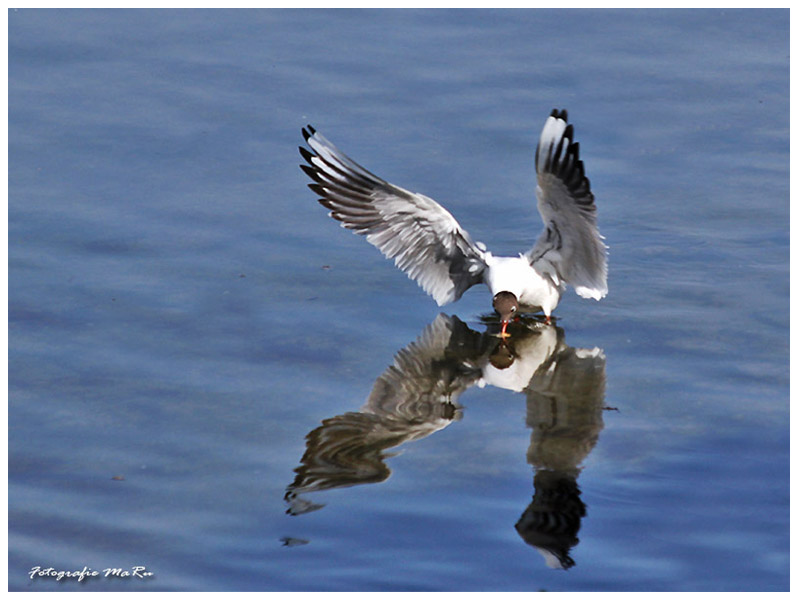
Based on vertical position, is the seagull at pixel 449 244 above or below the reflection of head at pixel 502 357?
above

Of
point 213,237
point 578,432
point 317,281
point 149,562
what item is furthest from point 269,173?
point 149,562

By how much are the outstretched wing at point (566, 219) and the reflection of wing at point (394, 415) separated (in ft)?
2.22

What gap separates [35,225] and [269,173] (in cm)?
176

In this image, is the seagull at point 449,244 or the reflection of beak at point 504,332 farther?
the reflection of beak at point 504,332

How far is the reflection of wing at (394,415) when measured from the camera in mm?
6027

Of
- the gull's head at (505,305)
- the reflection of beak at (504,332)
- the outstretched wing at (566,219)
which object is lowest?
the reflection of beak at (504,332)

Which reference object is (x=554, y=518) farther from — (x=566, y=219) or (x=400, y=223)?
(x=400, y=223)

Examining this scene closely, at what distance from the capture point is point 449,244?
797cm

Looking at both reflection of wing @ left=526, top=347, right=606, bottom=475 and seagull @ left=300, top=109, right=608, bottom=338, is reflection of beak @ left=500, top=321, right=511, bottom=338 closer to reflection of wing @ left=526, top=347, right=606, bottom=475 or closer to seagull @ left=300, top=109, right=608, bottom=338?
seagull @ left=300, top=109, right=608, bottom=338

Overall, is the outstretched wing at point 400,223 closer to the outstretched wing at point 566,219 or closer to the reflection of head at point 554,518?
the outstretched wing at point 566,219

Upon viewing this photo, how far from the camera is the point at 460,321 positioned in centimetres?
803

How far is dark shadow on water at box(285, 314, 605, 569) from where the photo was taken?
573 centimetres

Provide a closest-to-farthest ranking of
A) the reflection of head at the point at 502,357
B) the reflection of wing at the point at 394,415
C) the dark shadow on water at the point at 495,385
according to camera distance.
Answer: the dark shadow on water at the point at 495,385 → the reflection of wing at the point at 394,415 → the reflection of head at the point at 502,357

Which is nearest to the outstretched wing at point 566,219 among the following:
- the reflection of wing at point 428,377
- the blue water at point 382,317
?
the blue water at point 382,317
